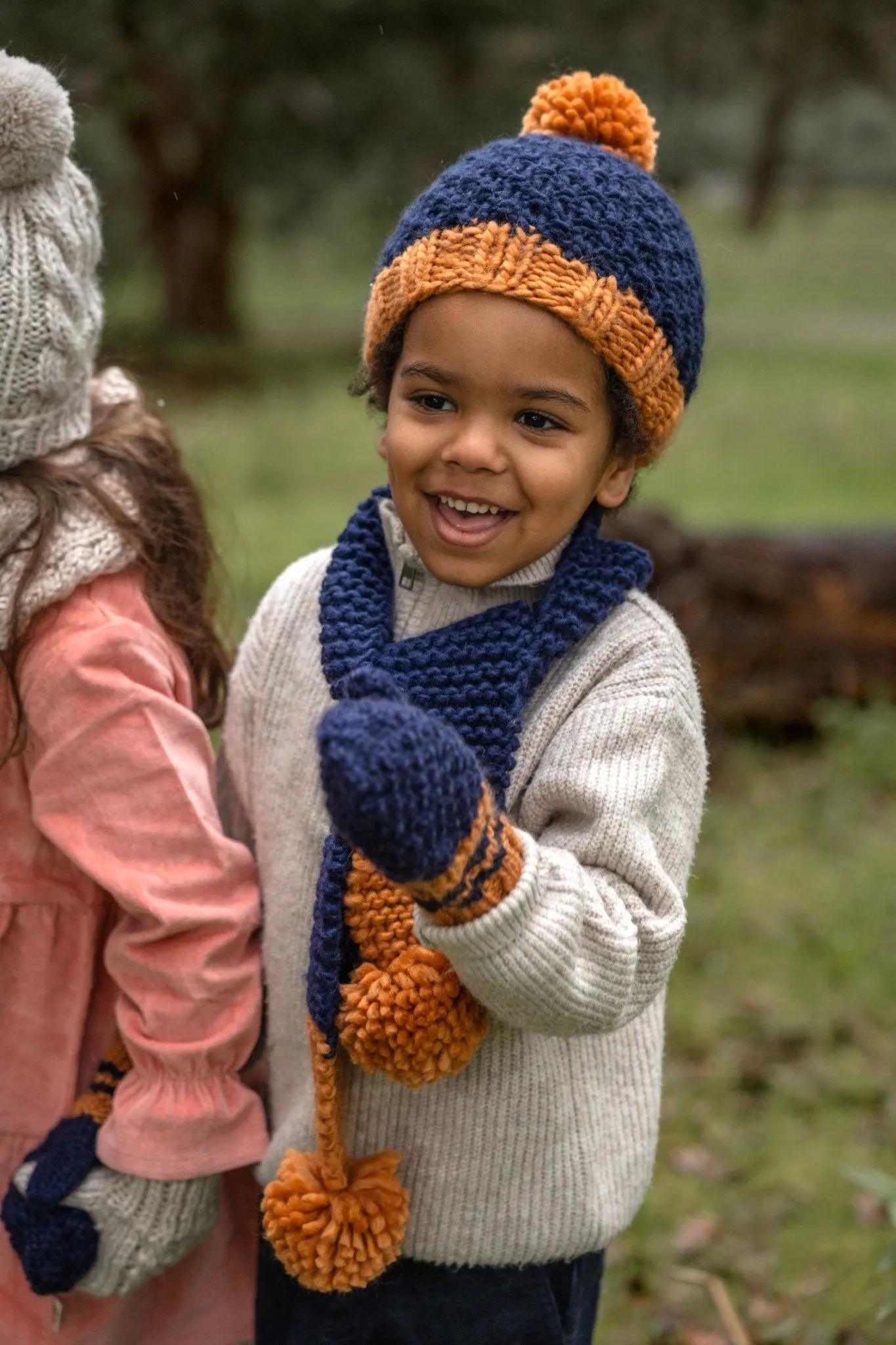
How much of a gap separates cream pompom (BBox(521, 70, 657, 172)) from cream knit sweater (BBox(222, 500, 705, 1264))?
50cm

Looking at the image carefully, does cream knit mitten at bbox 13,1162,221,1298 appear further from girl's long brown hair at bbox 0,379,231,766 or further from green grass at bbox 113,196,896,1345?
green grass at bbox 113,196,896,1345

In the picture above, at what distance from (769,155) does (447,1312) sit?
28628 millimetres

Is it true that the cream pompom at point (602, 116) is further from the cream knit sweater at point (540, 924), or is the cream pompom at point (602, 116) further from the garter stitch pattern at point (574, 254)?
the cream knit sweater at point (540, 924)

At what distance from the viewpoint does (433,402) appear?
1.79 metres

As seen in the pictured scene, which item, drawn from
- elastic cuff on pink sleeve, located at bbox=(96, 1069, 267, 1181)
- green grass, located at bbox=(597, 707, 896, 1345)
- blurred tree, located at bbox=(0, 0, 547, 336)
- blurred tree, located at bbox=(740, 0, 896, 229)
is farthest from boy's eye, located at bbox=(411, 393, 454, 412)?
blurred tree, located at bbox=(740, 0, 896, 229)

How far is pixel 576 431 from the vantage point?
69.1 inches

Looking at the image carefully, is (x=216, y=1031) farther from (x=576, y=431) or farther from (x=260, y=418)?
(x=260, y=418)

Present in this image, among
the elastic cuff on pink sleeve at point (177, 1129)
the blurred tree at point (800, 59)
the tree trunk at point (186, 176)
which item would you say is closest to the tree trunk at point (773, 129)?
the blurred tree at point (800, 59)

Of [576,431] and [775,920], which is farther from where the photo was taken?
[775,920]

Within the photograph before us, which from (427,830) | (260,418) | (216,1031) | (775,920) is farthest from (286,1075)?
(260,418)

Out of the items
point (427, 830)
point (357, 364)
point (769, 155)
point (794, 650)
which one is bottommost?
point (769, 155)

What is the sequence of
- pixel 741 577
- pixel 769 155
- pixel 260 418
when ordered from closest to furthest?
pixel 741 577 → pixel 260 418 → pixel 769 155

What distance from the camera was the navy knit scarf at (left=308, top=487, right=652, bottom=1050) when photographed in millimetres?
1762

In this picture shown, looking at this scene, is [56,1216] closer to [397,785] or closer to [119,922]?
[119,922]
